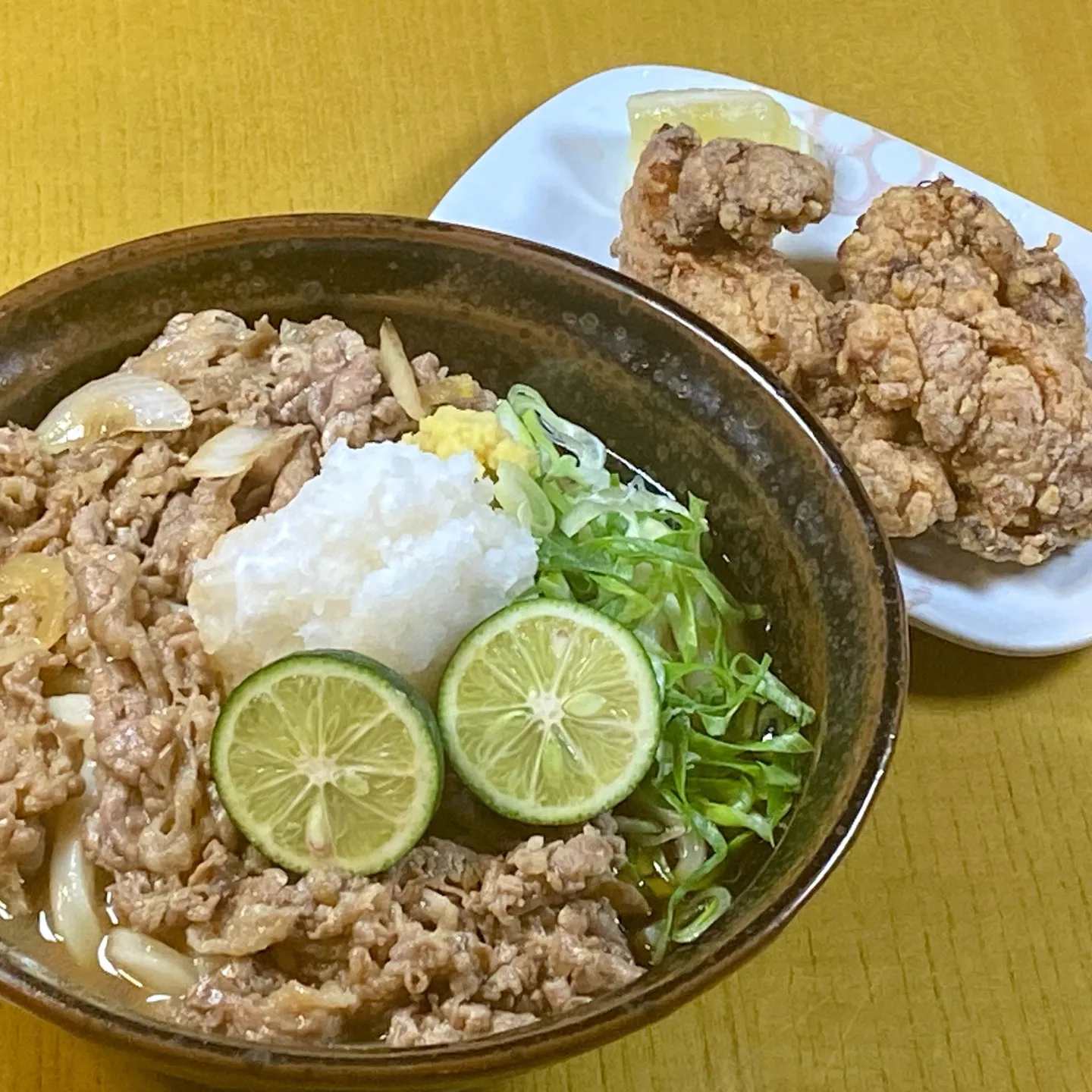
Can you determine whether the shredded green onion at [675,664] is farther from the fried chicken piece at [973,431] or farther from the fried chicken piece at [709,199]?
the fried chicken piece at [709,199]

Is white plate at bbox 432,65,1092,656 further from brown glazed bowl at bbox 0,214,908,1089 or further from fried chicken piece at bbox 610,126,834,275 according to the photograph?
brown glazed bowl at bbox 0,214,908,1089

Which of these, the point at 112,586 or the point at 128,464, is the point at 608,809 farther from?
the point at 128,464

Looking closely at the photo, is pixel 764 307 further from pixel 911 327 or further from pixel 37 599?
pixel 37 599

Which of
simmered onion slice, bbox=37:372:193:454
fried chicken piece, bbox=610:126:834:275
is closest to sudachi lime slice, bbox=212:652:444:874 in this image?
simmered onion slice, bbox=37:372:193:454

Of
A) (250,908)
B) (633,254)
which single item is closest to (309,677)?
(250,908)

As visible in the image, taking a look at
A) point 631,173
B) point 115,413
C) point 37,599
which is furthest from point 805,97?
point 37,599
